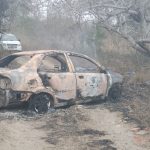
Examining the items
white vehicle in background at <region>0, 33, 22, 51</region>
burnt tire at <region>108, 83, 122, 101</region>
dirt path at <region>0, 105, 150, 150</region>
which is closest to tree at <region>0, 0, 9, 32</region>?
white vehicle in background at <region>0, 33, 22, 51</region>

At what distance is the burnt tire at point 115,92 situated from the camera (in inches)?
429

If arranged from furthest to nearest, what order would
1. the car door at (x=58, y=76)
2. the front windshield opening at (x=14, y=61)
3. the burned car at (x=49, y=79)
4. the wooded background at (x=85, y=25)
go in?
the wooded background at (x=85, y=25) → the front windshield opening at (x=14, y=61) → the car door at (x=58, y=76) → the burned car at (x=49, y=79)

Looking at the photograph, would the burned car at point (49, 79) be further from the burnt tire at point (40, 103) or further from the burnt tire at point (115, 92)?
the burnt tire at point (115, 92)

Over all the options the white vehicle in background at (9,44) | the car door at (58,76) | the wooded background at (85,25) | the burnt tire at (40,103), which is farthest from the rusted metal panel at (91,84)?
the white vehicle in background at (9,44)

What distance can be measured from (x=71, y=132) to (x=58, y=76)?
201 centimetres

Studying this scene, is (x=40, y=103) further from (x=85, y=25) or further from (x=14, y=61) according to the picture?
(x=85, y=25)

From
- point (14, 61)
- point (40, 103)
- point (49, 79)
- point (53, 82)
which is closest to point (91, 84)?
point (53, 82)

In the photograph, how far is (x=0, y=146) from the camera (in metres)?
6.59

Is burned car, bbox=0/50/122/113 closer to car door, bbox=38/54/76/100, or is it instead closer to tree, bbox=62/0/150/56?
car door, bbox=38/54/76/100

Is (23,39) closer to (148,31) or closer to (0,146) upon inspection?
(148,31)

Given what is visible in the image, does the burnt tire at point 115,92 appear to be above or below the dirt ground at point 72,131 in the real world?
above

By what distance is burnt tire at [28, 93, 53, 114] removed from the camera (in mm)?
A: 8961

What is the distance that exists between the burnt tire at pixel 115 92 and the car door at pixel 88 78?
0.35m

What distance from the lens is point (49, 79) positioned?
30.4 ft
